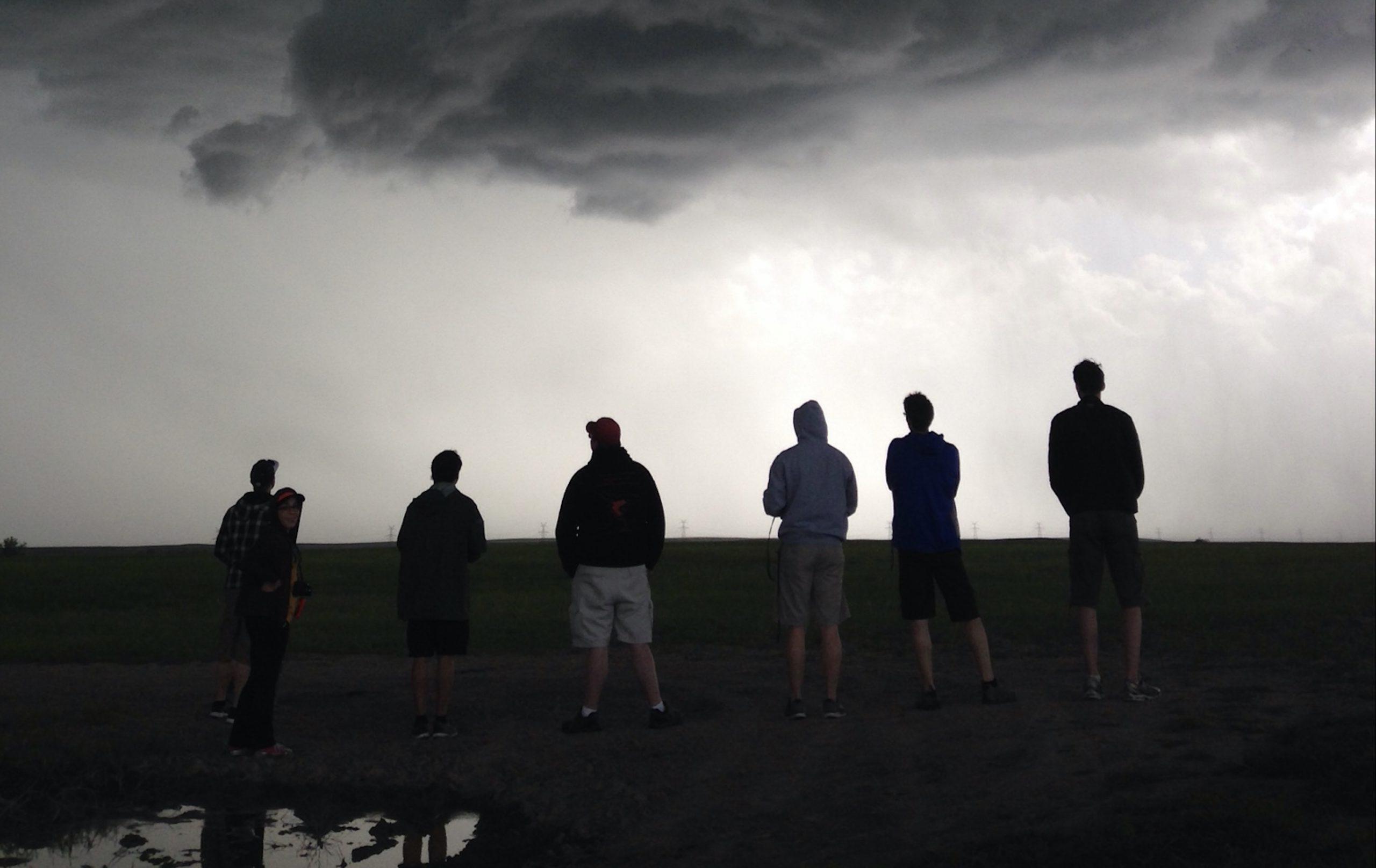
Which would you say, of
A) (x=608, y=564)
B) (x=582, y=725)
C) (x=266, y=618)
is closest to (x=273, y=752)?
(x=266, y=618)

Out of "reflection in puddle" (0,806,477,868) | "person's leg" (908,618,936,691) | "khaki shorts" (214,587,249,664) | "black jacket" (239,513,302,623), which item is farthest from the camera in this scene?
"khaki shorts" (214,587,249,664)

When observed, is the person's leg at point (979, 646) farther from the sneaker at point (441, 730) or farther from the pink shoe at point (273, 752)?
the pink shoe at point (273, 752)

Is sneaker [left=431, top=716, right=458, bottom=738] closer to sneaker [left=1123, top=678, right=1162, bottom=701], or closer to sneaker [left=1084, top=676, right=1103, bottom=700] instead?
sneaker [left=1084, top=676, right=1103, bottom=700]

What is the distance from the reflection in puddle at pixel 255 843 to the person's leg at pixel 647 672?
1935mm

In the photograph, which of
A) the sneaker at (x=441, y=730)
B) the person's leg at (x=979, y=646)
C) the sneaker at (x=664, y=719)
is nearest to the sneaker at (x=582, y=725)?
the sneaker at (x=664, y=719)

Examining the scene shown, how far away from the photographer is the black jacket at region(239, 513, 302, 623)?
804 cm

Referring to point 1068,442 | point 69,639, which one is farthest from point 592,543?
point 69,639

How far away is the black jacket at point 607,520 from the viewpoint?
8.56 m

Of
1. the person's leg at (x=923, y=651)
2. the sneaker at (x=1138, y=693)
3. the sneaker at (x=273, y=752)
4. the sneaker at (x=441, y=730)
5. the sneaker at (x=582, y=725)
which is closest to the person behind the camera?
the sneaker at (x=273, y=752)

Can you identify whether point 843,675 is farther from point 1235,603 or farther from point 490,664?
point 1235,603

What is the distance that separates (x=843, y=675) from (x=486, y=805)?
500 cm

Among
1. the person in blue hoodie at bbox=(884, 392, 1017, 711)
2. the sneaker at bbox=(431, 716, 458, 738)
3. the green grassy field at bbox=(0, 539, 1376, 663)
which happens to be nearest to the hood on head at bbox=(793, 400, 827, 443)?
the person in blue hoodie at bbox=(884, 392, 1017, 711)

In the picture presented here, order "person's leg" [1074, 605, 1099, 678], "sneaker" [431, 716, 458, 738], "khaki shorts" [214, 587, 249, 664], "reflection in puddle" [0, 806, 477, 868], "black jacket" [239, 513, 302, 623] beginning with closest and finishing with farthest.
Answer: "reflection in puddle" [0, 806, 477, 868] < "black jacket" [239, 513, 302, 623] < "sneaker" [431, 716, 458, 738] < "person's leg" [1074, 605, 1099, 678] < "khaki shorts" [214, 587, 249, 664]

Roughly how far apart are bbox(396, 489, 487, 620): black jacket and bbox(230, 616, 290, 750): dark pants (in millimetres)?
919
